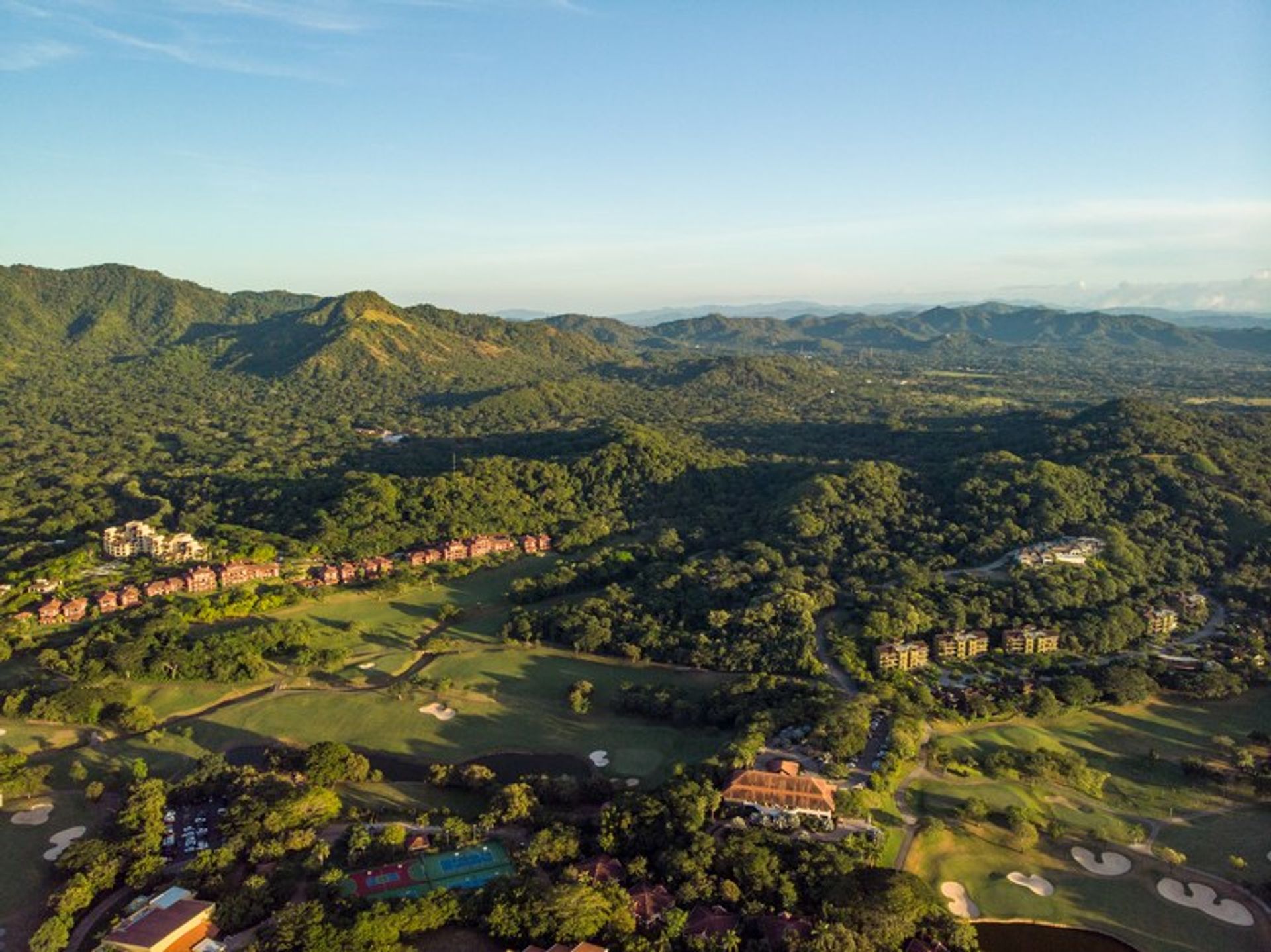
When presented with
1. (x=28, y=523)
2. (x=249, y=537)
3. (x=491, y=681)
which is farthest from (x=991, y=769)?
(x=28, y=523)

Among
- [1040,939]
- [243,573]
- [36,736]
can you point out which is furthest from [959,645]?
[243,573]

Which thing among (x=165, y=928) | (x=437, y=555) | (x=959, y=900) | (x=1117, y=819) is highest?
(x=437, y=555)

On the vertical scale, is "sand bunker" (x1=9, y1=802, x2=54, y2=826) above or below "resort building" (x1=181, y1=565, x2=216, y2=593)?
below

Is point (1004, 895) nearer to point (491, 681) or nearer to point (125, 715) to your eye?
point (491, 681)

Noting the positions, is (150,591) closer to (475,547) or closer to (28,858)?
(475,547)

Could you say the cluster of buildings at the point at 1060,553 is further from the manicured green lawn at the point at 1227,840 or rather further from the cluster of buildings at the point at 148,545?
the cluster of buildings at the point at 148,545

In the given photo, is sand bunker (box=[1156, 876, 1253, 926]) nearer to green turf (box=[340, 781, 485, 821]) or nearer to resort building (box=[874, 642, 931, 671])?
resort building (box=[874, 642, 931, 671])

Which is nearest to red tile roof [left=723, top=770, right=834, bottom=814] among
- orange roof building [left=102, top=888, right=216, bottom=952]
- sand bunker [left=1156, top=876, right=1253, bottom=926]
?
sand bunker [left=1156, top=876, right=1253, bottom=926]
